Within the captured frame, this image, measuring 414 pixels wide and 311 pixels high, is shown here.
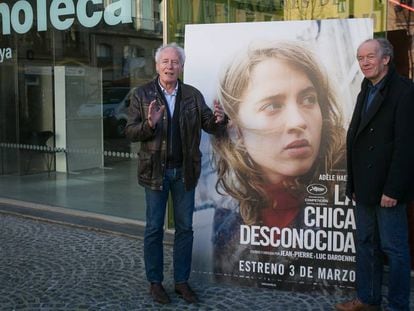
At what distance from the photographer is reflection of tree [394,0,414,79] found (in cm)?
451

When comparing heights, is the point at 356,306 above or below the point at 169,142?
below

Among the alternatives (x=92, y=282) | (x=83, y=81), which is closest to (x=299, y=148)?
(x=92, y=282)

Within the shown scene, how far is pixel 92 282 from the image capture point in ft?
15.1

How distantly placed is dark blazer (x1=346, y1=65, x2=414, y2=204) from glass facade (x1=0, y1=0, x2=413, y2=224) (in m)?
1.52

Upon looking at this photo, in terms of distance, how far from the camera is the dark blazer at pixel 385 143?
11.5 ft

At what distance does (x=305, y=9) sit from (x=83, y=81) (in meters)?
4.43

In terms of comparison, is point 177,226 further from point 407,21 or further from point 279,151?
point 407,21

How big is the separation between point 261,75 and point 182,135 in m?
0.71

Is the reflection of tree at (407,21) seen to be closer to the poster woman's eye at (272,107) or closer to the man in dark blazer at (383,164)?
the man in dark blazer at (383,164)

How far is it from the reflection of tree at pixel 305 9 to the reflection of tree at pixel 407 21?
661mm

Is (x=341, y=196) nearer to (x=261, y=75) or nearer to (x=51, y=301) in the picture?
(x=261, y=75)

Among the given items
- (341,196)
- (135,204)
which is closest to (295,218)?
(341,196)

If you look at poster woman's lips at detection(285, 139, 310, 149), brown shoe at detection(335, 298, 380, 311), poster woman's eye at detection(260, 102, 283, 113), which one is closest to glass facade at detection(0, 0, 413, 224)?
poster woman's eye at detection(260, 102, 283, 113)

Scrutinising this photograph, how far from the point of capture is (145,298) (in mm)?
4266
